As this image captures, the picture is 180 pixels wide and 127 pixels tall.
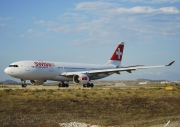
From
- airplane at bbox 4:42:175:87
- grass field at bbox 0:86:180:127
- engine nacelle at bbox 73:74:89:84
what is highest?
airplane at bbox 4:42:175:87

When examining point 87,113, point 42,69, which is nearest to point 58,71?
Answer: point 42,69

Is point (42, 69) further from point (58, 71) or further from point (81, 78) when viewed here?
point (81, 78)

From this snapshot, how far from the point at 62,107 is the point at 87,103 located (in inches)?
119

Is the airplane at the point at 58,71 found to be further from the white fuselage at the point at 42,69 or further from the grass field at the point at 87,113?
the grass field at the point at 87,113

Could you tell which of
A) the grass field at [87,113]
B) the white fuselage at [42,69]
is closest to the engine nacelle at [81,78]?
the white fuselage at [42,69]

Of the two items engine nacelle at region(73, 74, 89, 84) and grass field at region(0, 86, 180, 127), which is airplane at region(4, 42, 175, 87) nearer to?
engine nacelle at region(73, 74, 89, 84)

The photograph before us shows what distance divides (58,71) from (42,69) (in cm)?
344

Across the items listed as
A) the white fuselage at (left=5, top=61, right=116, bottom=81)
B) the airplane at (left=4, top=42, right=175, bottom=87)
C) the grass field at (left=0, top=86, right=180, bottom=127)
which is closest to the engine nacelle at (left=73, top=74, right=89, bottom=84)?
the airplane at (left=4, top=42, right=175, bottom=87)

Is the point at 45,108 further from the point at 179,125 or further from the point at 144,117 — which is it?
the point at 179,125

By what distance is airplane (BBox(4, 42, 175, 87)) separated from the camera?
43250mm

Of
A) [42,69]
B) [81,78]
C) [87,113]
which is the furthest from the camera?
[81,78]

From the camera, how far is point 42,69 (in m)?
45.2

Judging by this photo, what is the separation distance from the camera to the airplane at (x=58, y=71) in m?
43.2

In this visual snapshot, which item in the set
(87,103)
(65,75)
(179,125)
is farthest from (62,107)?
(65,75)
